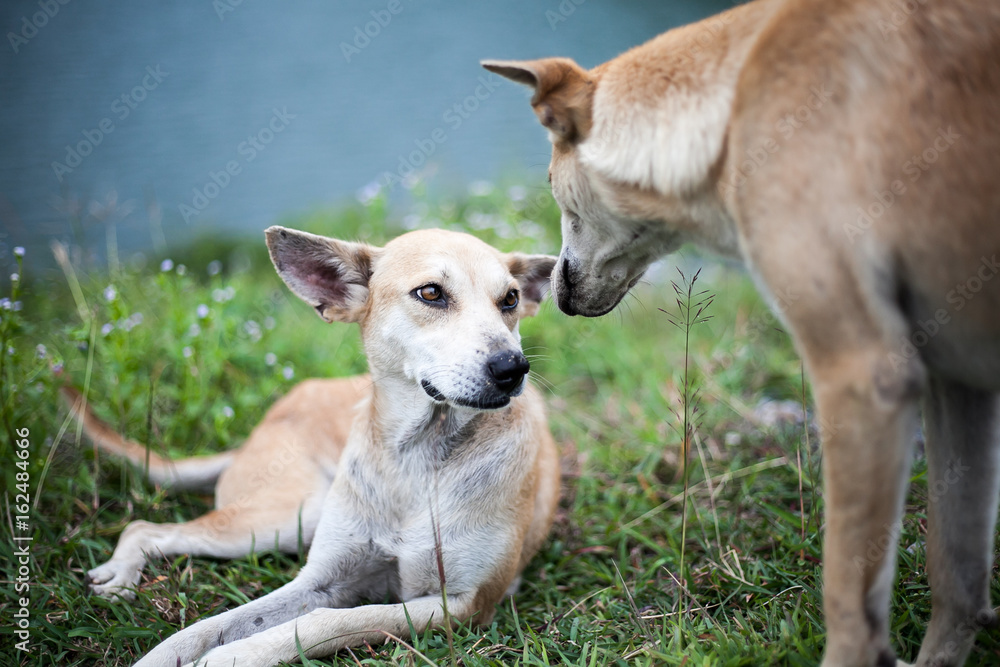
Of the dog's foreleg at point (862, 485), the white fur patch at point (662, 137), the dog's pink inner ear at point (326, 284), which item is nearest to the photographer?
the dog's foreleg at point (862, 485)

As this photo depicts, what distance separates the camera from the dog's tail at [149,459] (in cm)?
351

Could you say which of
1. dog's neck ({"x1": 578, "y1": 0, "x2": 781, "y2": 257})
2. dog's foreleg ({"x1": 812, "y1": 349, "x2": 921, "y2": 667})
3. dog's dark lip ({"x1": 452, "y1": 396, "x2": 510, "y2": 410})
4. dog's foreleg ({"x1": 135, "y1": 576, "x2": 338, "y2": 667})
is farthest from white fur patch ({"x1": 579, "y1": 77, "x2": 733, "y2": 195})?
dog's foreleg ({"x1": 135, "y1": 576, "x2": 338, "y2": 667})

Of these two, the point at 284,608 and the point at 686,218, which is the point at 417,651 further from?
the point at 686,218

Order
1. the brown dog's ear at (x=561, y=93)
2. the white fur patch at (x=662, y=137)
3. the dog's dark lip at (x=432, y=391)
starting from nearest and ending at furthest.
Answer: the white fur patch at (x=662, y=137), the brown dog's ear at (x=561, y=93), the dog's dark lip at (x=432, y=391)

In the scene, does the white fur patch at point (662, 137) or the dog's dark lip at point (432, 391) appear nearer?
the white fur patch at point (662, 137)

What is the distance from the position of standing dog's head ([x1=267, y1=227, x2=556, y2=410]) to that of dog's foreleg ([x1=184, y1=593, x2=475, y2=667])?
786mm

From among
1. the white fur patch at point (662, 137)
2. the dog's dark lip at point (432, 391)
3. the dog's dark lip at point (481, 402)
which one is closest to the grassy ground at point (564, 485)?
the dog's dark lip at point (481, 402)

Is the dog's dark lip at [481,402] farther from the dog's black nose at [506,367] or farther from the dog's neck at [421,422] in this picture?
the dog's neck at [421,422]

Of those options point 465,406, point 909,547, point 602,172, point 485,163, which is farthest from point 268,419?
point 485,163

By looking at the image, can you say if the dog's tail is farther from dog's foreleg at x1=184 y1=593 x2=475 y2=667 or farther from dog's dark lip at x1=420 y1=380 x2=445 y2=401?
dog's dark lip at x1=420 y1=380 x2=445 y2=401

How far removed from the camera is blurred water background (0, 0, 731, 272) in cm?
673

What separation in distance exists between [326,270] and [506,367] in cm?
104

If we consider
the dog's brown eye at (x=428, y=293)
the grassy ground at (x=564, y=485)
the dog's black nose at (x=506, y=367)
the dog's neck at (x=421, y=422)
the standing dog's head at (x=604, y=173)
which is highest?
the standing dog's head at (x=604, y=173)

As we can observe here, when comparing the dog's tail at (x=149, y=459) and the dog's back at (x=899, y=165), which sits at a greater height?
the dog's back at (x=899, y=165)
